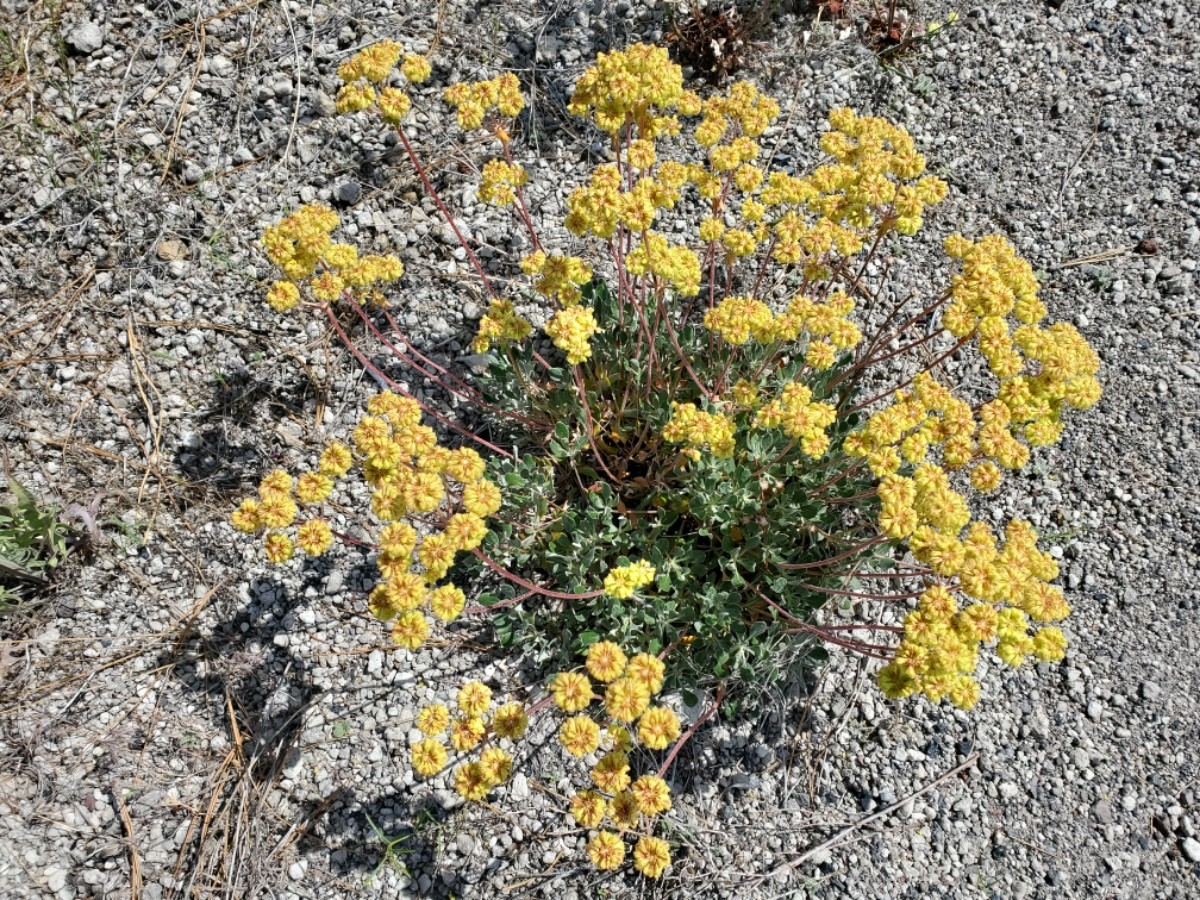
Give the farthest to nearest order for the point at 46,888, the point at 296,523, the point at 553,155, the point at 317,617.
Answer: the point at 553,155 < the point at 296,523 < the point at 317,617 < the point at 46,888

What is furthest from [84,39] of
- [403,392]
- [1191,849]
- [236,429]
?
[1191,849]

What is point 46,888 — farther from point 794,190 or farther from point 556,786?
point 794,190

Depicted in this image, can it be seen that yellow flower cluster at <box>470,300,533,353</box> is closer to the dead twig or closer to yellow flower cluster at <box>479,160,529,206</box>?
yellow flower cluster at <box>479,160,529,206</box>

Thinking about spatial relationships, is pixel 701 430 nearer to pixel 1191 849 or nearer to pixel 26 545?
pixel 1191 849

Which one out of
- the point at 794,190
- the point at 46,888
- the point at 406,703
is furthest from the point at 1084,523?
the point at 46,888

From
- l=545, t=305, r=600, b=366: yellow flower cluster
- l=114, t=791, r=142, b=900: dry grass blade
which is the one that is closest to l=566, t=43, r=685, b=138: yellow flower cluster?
l=545, t=305, r=600, b=366: yellow flower cluster

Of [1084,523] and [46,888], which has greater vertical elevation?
[1084,523]
